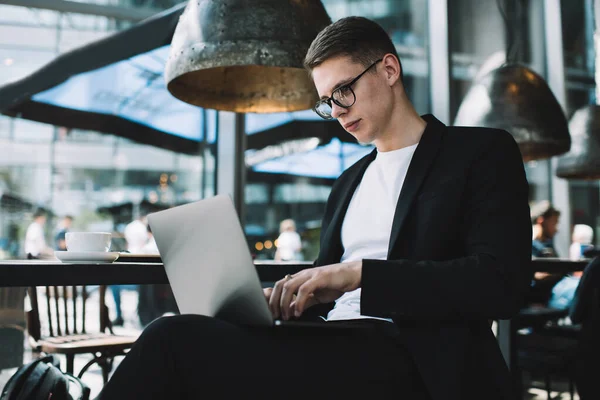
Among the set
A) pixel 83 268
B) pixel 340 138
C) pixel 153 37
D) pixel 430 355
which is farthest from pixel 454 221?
pixel 340 138

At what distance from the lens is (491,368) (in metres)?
0.94

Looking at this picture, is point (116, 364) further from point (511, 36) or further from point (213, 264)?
point (511, 36)

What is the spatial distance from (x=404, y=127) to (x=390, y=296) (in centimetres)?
Result: 47

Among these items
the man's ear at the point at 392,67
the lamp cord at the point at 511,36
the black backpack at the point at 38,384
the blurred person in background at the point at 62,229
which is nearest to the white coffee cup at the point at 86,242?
the black backpack at the point at 38,384

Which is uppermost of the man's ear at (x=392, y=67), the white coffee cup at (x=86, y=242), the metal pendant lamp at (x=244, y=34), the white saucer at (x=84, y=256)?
the metal pendant lamp at (x=244, y=34)

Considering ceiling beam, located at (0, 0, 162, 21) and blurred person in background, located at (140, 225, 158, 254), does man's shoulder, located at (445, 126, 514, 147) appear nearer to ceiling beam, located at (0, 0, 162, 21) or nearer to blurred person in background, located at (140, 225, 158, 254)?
blurred person in background, located at (140, 225, 158, 254)

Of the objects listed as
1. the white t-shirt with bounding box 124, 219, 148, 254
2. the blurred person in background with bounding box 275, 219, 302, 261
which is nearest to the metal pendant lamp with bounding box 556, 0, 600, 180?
the blurred person in background with bounding box 275, 219, 302, 261

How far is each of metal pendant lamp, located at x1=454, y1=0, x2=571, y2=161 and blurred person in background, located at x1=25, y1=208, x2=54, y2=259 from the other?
326 cm

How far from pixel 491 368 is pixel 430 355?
0.37 feet

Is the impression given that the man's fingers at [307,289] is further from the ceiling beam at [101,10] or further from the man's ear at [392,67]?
the ceiling beam at [101,10]

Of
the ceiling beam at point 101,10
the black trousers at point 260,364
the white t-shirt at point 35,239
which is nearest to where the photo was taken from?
the black trousers at point 260,364

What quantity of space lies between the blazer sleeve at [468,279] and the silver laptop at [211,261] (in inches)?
7.6

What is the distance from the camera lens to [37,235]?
448cm

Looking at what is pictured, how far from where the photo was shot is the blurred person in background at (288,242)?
16.2 ft
